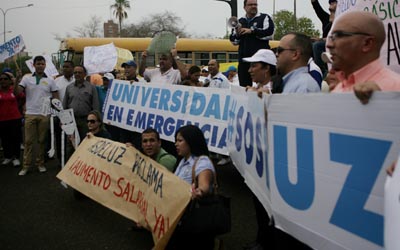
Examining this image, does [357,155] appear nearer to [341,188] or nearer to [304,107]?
[341,188]

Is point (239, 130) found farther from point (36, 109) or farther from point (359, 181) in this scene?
point (36, 109)

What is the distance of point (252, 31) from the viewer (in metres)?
5.45

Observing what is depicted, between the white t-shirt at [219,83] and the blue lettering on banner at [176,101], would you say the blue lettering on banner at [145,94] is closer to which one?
the blue lettering on banner at [176,101]

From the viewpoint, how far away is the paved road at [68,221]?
3.87 m

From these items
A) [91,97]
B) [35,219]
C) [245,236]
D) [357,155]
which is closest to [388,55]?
[357,155]

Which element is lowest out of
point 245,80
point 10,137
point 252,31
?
point 10,137

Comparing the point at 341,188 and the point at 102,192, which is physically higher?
the point at 341,188

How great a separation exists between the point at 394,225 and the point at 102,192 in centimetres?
342

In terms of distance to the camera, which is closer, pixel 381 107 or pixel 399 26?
pixel 381 107

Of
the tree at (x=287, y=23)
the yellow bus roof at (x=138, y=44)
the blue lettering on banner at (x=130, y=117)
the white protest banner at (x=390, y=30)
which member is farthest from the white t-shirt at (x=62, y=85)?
the tree at (x=287, y=23)

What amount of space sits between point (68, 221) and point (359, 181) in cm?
358

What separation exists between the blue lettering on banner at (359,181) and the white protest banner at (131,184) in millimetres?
1458

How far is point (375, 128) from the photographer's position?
1610mm

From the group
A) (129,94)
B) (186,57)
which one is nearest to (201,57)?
(186,57)
